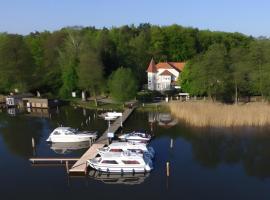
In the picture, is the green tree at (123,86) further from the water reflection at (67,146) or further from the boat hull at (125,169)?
the boat hull at (125,169)

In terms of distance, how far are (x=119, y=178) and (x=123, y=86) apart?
27618 mm

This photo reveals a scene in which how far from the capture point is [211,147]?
39938 mm

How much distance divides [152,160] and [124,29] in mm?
77518

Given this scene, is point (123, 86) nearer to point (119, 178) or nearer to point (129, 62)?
point (129, 62)

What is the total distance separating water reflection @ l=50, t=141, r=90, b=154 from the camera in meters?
39.9

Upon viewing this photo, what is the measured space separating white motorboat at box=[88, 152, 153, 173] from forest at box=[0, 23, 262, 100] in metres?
26.2

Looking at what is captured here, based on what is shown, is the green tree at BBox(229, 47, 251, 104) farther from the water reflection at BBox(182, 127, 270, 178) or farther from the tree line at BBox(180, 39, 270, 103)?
the water reflection at BBox(182, 127, 270, 178)

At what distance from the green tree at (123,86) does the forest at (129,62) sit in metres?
0.16

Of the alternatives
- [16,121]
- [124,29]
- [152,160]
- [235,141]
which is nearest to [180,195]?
[152,160]

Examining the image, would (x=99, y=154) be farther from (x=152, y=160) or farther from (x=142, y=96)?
(x=142, y=96)

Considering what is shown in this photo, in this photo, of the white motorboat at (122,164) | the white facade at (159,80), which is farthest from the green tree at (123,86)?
the white motorboat at (122,164)

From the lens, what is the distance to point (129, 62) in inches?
2884

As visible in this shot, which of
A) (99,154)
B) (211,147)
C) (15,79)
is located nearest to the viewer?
(99,154)

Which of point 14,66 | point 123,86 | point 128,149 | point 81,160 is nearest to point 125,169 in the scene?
point 128,149
